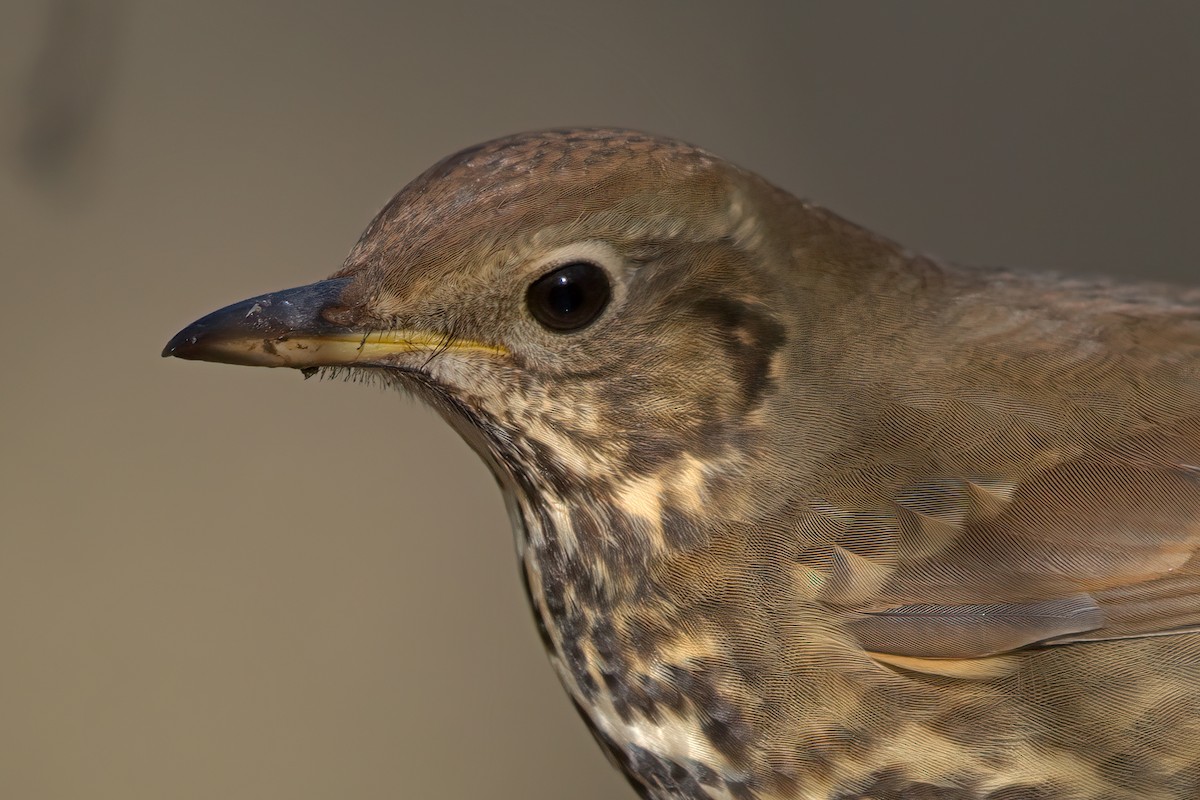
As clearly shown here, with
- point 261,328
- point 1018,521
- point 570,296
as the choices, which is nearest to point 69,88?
point 261,328

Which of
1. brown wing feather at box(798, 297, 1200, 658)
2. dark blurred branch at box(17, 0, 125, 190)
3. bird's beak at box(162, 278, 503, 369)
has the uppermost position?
dark blurred branch at box(17, 0, 125, 190)

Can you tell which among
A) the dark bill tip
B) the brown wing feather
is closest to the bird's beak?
the dark bill tip

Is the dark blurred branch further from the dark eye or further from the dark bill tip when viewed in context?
the dark eye

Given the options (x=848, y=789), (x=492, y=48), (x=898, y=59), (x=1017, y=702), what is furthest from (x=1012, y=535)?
(x=898, y=59)

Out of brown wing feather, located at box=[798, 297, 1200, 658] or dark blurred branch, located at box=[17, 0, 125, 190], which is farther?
dark blurred branch, located at box=[17, 0, 125, 190]

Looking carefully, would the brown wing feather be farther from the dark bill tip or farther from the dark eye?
the dark bill tip

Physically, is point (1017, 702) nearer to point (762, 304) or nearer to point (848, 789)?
point (848, 789)

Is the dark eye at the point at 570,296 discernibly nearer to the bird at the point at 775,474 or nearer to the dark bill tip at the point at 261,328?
the bird at the point at 775,474

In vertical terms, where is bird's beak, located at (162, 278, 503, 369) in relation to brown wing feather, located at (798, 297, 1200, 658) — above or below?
above
